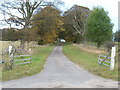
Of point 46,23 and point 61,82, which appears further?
point 46,23

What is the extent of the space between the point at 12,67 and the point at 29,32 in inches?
625

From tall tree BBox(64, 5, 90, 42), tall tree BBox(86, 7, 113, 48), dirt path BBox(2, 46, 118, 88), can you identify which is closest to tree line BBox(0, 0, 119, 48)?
tall tree BBox(86, 7, 113, 48)

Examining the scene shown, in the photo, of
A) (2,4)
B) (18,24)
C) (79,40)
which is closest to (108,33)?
(18,24)

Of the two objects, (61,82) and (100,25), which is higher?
(100,25)

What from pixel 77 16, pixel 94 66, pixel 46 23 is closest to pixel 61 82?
pixel 94 66

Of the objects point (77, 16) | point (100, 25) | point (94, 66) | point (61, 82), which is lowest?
point (94, 66)

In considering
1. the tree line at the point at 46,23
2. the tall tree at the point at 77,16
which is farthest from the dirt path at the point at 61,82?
the tall tree at the point at 77,16

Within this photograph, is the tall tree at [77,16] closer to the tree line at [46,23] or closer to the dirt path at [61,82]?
the tree line at [46,23]

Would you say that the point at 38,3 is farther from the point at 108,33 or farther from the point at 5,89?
the point at 5,89

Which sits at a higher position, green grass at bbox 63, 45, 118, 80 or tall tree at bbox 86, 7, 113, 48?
tall tree at bbox 86, 7, 113, 48

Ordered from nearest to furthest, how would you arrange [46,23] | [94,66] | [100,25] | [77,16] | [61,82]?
[61,82] < [94,66] < [46,23] < [100,25] < [77,16]

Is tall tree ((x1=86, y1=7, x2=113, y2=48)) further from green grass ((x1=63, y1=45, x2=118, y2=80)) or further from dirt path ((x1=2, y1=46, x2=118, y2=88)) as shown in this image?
dirt path ((x1=2, y1=46, x2=118, y2=88))

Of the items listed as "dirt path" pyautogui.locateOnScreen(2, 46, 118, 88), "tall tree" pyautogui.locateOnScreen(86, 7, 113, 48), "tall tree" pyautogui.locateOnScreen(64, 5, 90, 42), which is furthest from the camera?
"tall tree" pyautogui.locateOnScreen(64, 5, 90, 42)

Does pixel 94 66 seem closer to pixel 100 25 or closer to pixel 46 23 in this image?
pixel 46 23
